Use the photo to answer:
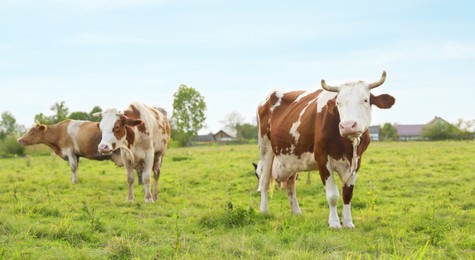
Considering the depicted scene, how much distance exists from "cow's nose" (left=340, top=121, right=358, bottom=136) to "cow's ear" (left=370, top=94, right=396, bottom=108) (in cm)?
87

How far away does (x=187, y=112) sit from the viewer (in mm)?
64875

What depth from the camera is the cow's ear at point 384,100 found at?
243 inches

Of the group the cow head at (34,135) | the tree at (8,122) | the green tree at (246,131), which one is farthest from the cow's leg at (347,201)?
the tree at (8,122)

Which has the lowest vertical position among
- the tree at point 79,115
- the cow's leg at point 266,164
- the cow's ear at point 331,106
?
the cow's leg at point 266,164

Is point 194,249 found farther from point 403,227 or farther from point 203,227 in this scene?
point 403,227

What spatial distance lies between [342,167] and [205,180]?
7.95 metres

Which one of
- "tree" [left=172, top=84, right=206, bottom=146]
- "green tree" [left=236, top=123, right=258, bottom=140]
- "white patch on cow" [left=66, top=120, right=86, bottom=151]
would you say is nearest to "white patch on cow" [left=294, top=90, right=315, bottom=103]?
"white patch on cow" [left=66, top=120, right=86, bottom=151]

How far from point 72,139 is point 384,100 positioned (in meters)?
12.2

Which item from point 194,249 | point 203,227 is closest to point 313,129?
point 203,227

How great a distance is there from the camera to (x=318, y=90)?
7.68 m

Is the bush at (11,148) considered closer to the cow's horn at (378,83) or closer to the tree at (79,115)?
the tree at (79,115)

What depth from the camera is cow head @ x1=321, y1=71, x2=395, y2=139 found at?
554cm

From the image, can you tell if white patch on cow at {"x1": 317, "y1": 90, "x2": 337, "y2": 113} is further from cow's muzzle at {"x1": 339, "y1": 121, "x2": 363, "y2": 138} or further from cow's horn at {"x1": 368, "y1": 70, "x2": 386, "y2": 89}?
cow's muzzle at {"x1": 339, "y1": 121, "x2": 363, "y2": 138}

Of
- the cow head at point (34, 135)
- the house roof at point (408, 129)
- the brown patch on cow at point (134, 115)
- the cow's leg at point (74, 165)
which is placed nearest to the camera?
the brown patch on cow at point (134, 115)
